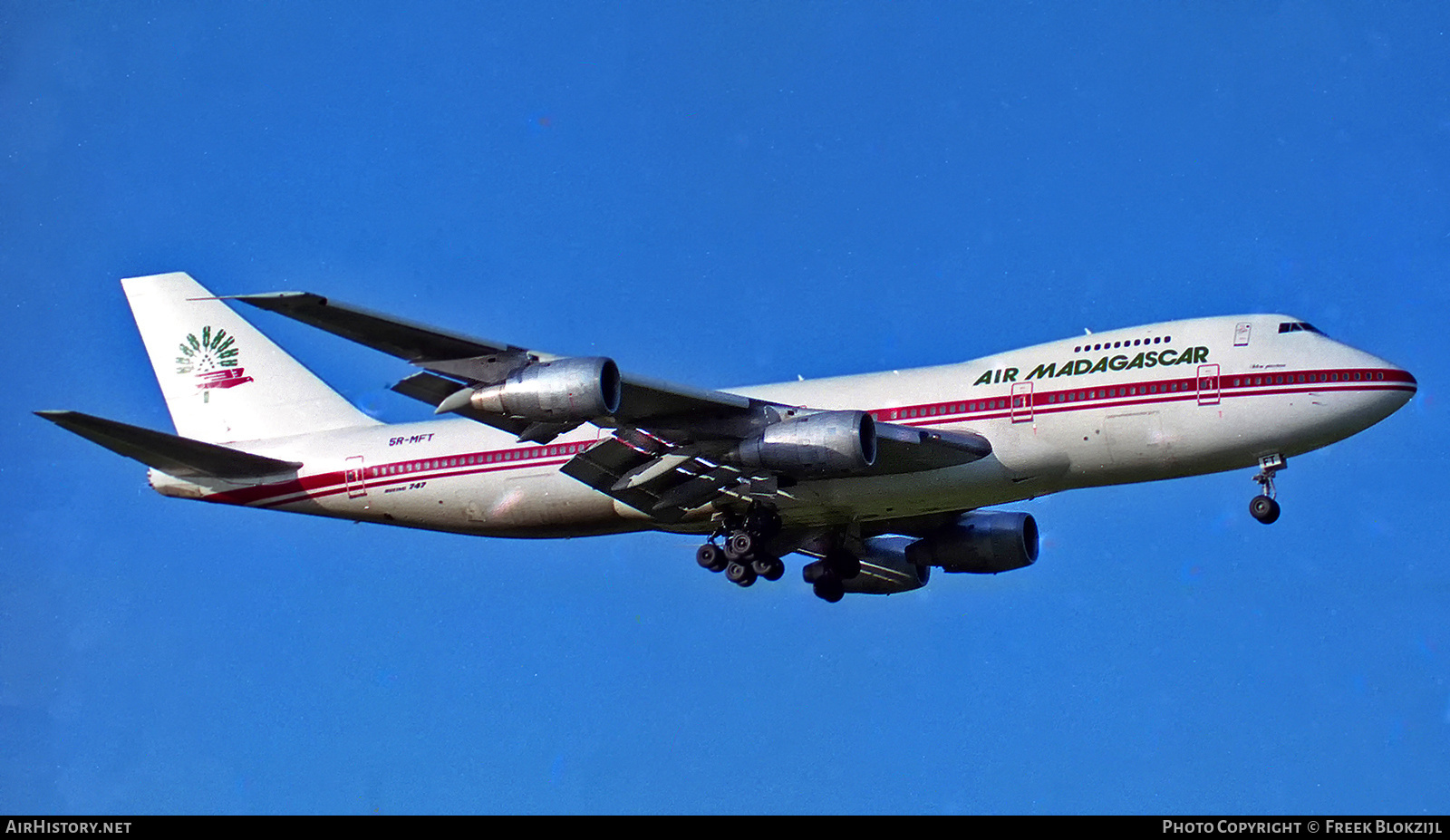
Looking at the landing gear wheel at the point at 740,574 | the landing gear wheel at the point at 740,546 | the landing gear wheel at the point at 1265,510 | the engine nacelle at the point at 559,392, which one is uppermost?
the engine nacelle at the point at 559,392

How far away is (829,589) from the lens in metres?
44.1

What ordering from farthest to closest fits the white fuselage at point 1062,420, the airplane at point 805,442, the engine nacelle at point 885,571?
the engine nacelle at point 885,571 < the white fuselage at point 1062,420 < the airplane at point 805,442

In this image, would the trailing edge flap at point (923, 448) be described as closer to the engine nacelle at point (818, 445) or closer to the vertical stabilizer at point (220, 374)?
the engine nacelle at point (818, 445)

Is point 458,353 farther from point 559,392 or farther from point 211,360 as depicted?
point 211,360

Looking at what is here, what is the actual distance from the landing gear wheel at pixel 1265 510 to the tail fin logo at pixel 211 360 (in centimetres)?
2613

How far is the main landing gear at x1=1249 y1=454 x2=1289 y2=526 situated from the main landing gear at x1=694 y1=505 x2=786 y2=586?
10.6 meters

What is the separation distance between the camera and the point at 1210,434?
118 feet

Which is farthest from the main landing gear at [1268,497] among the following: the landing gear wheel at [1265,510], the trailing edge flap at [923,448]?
the trailing edge flap at [923,448]

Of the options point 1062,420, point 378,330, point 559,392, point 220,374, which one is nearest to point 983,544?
point 1062,420

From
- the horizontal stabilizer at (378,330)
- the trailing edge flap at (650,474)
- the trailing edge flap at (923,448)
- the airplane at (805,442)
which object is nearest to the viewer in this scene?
the horizontal stabilizer at (378,330)

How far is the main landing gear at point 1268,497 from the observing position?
36.2 meters

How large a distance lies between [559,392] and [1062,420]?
10.9 meters
